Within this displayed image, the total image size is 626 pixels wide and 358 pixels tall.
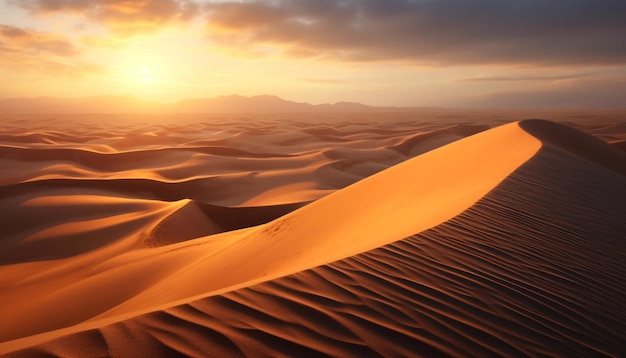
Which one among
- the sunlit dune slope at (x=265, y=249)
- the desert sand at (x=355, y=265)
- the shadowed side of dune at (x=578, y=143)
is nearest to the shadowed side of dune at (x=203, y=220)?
the desert sand at (x=355, y=265)

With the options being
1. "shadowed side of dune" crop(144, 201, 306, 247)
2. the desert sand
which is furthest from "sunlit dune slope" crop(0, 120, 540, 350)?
"shadowed side of dune" crop(144, 201, 306, 247)

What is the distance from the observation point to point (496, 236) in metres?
3.16

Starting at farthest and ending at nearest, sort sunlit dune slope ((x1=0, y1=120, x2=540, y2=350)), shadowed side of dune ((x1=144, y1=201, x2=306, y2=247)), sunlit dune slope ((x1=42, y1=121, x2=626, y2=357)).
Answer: shadowed side of dune ((x1=144, y1=201, x2=306, y2=247))
sunlit dune slope ((x1=0, y1=120, x2=540, y2=350))
sunlit dune slope ((x1=42, y1=121, x2=626, y2=357))

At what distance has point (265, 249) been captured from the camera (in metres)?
5.23

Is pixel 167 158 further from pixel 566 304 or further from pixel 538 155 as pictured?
pixel 566 304

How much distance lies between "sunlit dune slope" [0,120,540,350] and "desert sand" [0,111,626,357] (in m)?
0.04

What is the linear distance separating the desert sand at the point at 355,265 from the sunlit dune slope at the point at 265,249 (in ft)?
0.12

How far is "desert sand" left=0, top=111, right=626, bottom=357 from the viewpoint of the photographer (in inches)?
70.8

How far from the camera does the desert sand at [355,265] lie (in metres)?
1.80

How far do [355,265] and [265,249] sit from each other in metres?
2.91

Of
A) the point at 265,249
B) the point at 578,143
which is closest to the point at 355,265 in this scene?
the point at 265,249

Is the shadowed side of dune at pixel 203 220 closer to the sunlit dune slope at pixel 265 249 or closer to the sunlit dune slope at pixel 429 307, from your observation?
the sunlit dune slope at pixel 265 249

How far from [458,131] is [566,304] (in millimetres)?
26500

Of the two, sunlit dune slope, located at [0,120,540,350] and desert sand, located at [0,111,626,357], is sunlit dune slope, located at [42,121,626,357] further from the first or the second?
sunlit dune slope, located at [0,120,540,350]
